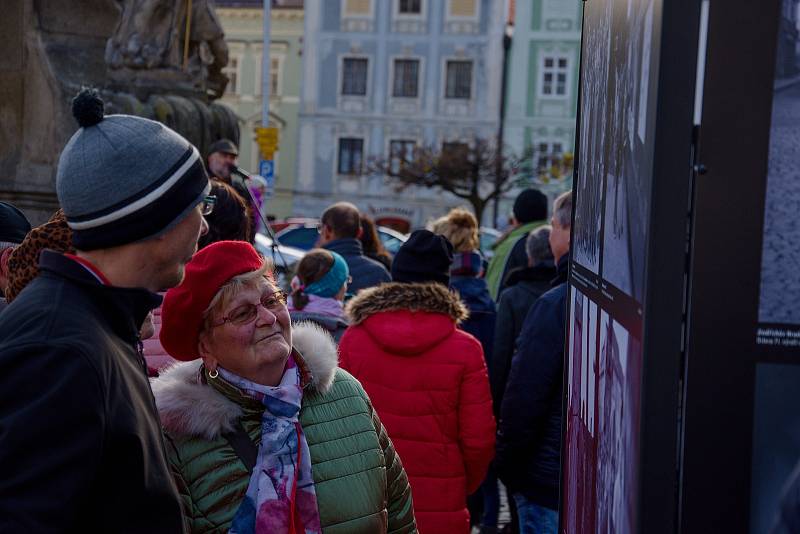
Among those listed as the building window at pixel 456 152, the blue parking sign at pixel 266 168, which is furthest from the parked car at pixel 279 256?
the building window at pixel 456 152

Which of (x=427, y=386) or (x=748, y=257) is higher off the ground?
(x=748, y=257)

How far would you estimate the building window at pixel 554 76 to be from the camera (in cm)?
4856

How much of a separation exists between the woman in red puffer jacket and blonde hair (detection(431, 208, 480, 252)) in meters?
2.58

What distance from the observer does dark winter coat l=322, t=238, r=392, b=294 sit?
7.09m

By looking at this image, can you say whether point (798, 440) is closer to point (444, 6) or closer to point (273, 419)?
point (273, 419)

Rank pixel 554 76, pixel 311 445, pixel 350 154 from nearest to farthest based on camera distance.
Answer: pixel 311 445 → pixel 554 76 → pixel 350 154

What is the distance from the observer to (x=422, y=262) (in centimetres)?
529

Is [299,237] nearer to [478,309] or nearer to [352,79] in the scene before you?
[478,309]

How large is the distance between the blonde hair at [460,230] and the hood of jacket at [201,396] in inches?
168

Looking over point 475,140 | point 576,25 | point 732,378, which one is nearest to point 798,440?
point 732,378

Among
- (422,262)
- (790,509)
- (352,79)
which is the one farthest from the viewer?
(352,79)

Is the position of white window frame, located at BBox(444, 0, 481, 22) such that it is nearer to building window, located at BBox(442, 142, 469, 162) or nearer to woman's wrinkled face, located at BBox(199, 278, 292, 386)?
building window, located at BBox(442, 142, 469, 162)

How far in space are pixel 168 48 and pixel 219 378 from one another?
6082 mm

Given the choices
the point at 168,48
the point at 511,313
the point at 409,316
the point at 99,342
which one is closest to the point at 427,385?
the point at 409,316
